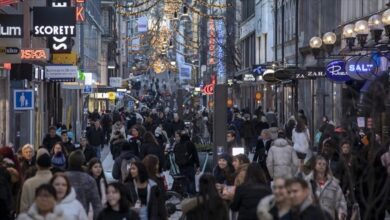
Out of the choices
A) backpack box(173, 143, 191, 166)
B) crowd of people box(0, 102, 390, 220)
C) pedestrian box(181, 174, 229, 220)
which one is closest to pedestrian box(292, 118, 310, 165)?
backpack box(173, 143, 191, 166)

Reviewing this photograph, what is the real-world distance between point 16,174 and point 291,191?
304 inches

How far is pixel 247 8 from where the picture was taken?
84.9 m

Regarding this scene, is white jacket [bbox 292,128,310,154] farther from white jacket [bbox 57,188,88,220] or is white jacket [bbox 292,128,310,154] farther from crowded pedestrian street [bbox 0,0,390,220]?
white jacket [bbox 57,188,88,220]

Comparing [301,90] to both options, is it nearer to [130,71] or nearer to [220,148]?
[220,148]

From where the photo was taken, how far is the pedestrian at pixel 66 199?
37.6ft

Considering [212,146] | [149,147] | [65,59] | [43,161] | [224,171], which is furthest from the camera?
[65,59]

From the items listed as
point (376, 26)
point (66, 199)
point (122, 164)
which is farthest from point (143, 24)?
point (66, 199)

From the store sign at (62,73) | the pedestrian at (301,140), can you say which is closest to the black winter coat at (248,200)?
the pedestrian at (301,140)

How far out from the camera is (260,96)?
66.2 meters

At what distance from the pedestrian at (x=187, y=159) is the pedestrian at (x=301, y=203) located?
14.0m

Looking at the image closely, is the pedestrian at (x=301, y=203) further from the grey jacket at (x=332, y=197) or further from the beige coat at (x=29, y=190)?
the beige coat at (x=29, y=190)

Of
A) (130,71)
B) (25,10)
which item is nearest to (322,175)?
(25,10)

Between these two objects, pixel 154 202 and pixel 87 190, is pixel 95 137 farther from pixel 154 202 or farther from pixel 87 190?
pixel 154 202

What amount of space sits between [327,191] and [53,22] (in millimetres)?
21644
